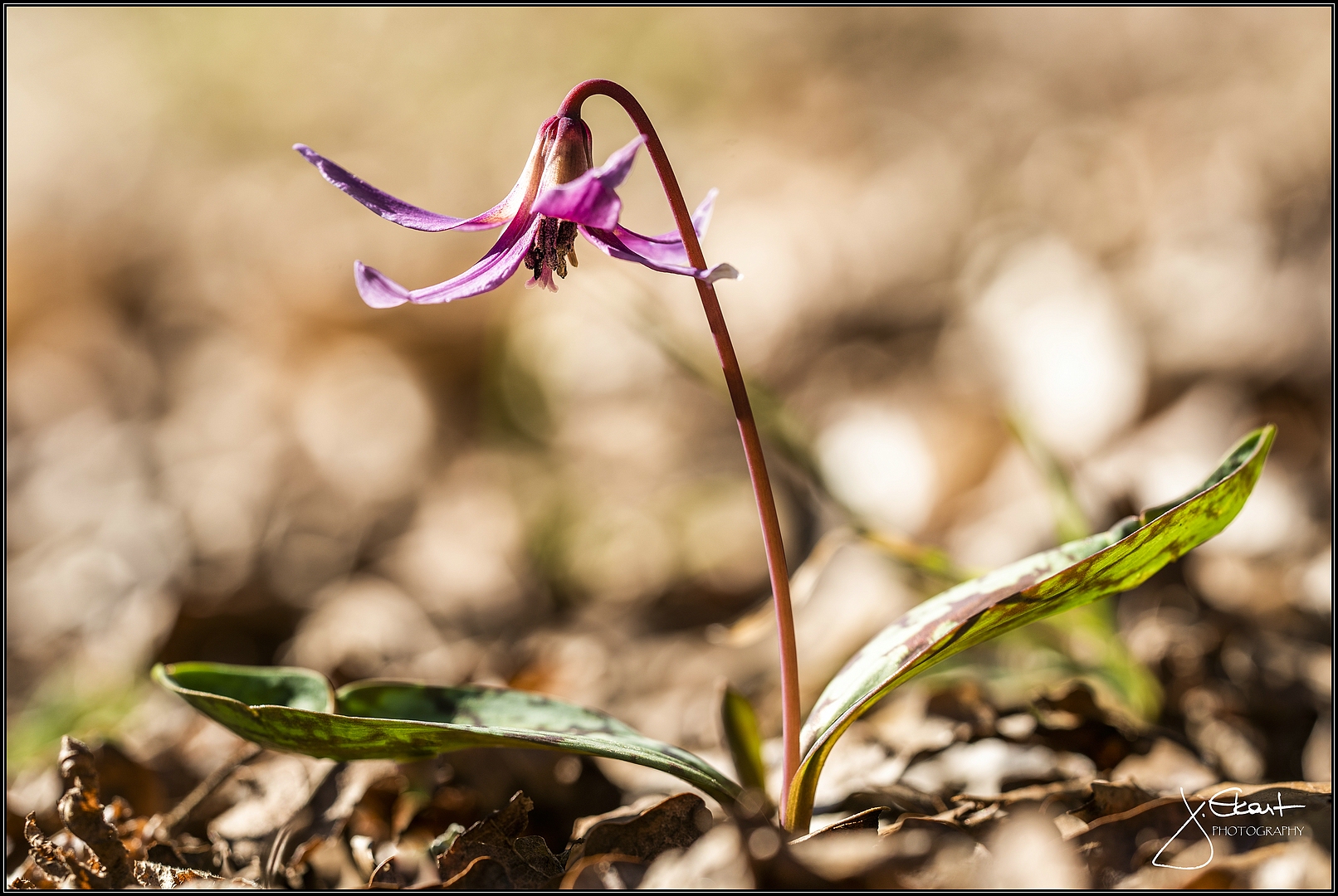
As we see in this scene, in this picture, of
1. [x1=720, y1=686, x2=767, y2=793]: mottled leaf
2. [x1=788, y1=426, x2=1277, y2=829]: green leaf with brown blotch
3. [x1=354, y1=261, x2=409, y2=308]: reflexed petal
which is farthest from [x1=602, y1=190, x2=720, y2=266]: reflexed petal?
[x1=720, y1=686, x2=767, y2=793]: mottled leaf

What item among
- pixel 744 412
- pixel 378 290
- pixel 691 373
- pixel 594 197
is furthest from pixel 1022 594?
pixel 691 373

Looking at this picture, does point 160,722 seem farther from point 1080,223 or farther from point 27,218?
point 27,218

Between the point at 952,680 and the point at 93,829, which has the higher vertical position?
the point at 952,680

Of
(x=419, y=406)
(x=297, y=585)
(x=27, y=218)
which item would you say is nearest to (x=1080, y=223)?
(x=419, y=406)

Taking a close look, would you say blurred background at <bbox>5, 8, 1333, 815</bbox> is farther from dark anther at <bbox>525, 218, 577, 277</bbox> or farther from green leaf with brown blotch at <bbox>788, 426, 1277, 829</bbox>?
dark anther at <bbox>525, 218, 577, 277</bbox>

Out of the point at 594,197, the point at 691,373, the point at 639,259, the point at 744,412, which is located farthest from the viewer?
the point at 691,373

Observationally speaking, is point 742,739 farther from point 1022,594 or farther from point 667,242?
point 667,242
